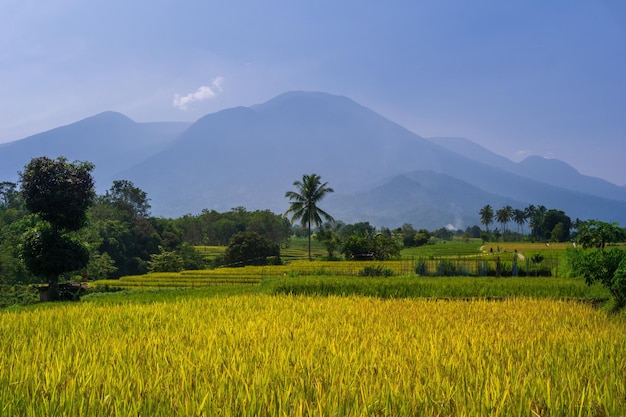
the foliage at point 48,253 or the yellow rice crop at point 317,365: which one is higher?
the foliage at point 48,253

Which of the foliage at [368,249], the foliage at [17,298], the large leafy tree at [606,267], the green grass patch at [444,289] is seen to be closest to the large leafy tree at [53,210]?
the foliage at [17,298]

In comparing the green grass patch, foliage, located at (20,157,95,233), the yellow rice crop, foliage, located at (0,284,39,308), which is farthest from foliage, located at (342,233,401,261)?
the yellow rice crop

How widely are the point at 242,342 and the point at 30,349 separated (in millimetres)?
2993

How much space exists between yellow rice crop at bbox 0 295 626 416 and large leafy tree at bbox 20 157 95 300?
13.0 metres

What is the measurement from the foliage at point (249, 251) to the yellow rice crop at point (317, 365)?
1562 inches

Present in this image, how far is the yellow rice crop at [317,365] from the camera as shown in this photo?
11.2 feet

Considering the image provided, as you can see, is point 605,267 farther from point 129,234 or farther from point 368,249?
point 129,234

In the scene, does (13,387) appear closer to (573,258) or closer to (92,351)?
(92,351)

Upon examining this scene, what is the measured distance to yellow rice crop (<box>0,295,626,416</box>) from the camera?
3416mm

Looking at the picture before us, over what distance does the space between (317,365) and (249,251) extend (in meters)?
46.5

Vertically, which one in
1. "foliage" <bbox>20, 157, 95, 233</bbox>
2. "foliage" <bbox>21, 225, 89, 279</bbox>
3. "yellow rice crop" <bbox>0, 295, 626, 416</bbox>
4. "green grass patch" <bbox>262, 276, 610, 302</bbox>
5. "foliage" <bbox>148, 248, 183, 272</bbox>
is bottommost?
"foliage" <bbox>148, 248, 183, 272</bbox>

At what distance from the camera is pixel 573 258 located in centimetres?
1170

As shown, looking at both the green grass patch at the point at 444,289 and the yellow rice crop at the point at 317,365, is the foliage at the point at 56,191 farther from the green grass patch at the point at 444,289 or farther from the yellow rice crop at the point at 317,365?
the yellow rice crop at the point at 317,365

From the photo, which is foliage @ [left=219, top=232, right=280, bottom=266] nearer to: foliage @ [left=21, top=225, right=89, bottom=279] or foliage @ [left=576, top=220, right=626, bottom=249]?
foliage @ [left=21, top=225, right=89, bottom=279]
